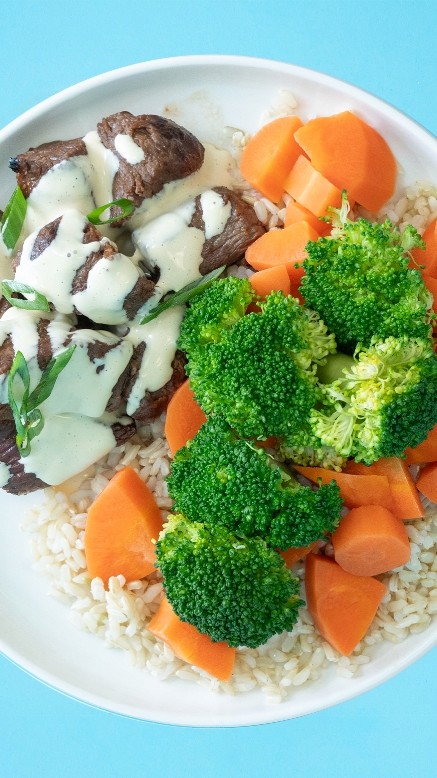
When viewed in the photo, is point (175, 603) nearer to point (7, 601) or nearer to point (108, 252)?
point (7, 601)

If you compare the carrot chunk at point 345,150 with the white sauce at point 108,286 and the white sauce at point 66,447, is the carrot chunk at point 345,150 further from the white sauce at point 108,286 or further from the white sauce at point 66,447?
the white sauce at point 66,447

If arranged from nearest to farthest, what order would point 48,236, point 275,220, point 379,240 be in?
point 379,240 → point 48,236 → point 275,220

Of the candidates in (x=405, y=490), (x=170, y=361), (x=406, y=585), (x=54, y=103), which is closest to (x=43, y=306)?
(x=170, y=361)

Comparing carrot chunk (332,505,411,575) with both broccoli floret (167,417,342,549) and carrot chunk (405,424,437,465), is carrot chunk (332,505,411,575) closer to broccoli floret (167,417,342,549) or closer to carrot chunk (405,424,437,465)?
broccoli floret (167,417,342,549)

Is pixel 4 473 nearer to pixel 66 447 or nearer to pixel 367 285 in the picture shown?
pixel 66 447

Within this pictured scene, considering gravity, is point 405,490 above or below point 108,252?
below

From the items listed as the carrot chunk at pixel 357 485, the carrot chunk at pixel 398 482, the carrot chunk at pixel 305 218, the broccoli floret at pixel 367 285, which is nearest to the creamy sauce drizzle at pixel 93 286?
the carrot chunk at pixel 305 218
